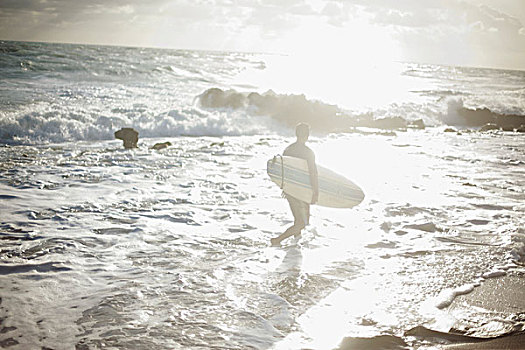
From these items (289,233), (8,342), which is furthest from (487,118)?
(8,342)

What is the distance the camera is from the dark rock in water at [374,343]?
3430mm

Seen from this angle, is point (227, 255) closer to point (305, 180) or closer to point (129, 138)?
point (305, 180)

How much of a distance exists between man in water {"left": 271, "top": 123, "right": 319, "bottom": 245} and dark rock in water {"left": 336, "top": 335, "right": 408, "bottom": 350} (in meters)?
2.44

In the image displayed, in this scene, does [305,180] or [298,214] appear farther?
[298,214]

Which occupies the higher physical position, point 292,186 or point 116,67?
point 116,67

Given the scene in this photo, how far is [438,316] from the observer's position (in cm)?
390

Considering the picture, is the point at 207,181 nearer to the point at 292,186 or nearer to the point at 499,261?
the point at 292,186

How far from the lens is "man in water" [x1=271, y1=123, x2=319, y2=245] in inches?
228

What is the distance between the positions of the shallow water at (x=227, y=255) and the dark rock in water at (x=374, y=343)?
3.6 inches

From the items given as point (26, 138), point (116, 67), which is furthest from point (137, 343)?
point (116, 67)

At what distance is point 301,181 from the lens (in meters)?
5.84

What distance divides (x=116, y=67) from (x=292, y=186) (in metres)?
37.9

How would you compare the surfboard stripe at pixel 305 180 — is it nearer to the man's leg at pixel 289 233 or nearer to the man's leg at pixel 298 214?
the man's leg at pixel 298 214

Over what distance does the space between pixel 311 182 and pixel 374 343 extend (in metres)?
2.67
